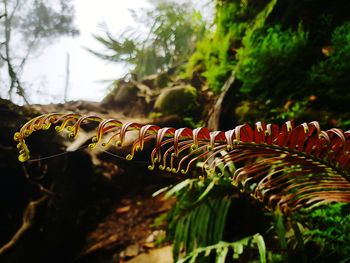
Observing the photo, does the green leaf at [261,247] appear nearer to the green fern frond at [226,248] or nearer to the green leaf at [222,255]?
the green fern frond at [226,248]

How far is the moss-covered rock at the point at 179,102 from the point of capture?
4.76 meters

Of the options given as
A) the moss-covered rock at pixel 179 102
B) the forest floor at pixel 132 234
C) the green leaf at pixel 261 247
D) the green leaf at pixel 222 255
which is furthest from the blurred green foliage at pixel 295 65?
the forest floor at pixel 132 234

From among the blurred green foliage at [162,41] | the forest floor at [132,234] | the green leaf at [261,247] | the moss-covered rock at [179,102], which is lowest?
the forest floor at [132,234]

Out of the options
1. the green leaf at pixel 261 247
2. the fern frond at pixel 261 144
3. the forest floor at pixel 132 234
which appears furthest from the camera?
the forest floor at pixel 132 234

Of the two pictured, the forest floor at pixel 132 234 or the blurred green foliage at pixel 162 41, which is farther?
the blurred green foliage at pixel 162 41

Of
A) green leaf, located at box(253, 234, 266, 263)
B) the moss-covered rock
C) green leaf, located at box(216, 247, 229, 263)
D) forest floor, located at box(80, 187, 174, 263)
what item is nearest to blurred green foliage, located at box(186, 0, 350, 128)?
the moss-covered rock

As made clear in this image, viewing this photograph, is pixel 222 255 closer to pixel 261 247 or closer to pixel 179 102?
pixel 261 247

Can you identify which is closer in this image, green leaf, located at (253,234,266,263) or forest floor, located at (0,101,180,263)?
green leaf, located at (253,234,266,263)

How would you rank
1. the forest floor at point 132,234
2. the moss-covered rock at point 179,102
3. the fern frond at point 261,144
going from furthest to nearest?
the moss-covered rock at point 179,102 < the forest floor at point 132,234 < the fern frond at point 261,144

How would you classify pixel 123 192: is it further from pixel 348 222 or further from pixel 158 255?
pixel 348 222

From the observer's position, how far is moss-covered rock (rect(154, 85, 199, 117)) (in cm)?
476

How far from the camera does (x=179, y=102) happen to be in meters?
4.84

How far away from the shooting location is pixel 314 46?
3.69 meters

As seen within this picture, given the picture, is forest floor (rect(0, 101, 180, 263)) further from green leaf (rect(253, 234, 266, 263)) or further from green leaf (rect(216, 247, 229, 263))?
green leaf (rect(253, 234, 266, 263))
